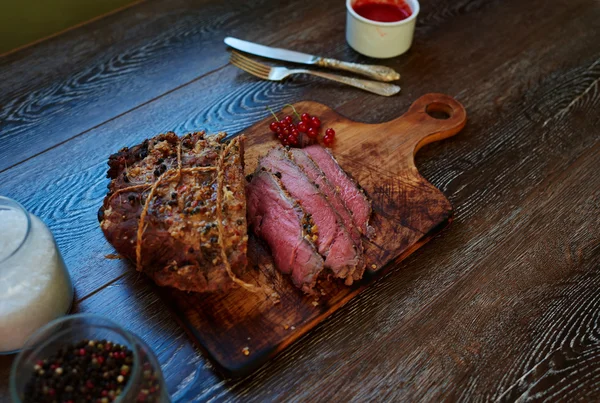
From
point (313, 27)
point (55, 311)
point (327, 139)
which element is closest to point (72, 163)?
point (55, 311)

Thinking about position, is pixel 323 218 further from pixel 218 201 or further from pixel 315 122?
pixel 315 122

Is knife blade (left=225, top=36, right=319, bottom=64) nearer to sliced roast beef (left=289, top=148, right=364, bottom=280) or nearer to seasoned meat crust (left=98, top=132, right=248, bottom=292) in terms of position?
sliced roast beef (left=289, top=148, right=364, bottom=280)

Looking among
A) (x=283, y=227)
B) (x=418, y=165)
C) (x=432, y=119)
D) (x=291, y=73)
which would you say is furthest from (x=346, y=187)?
(x=291, y=73)

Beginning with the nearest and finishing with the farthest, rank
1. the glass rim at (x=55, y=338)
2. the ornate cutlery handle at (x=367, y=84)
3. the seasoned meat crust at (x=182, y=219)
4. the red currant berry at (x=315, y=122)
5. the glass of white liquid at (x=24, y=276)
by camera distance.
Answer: the glass rim at (x=55, y=338) → the glass of white liquid at (x=24, y=276) → the seasoned meat crust at (x=182, y=219) → the red currant berry at (x=315, y=122) → the ornate cutlery handle at (x=367, y=84)

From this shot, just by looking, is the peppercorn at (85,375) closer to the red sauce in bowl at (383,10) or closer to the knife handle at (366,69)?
the knife handle at (366,69)

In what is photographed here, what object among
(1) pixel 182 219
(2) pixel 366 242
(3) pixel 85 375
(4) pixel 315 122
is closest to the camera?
(3) pixel 85 375

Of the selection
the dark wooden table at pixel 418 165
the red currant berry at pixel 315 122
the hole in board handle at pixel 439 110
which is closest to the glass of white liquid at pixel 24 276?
the dark wooden table at pixel 418 165

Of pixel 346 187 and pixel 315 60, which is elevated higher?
pixel 315 60
